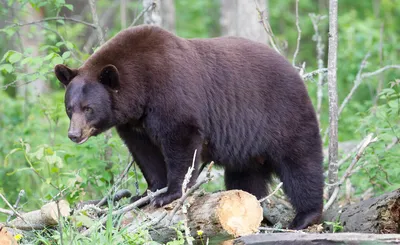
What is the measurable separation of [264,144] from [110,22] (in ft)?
57.4

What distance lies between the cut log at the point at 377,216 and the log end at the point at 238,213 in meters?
0.95

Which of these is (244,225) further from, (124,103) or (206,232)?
(124,103)

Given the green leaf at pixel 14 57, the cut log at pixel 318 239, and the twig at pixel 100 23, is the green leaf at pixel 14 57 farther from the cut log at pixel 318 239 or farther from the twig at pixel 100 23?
the cut log at pixel 318 239

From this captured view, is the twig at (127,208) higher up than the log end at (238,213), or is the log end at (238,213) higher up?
the log end at (238,213)

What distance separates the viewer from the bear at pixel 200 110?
225 inches

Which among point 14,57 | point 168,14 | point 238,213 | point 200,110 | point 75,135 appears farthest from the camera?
point 168,14

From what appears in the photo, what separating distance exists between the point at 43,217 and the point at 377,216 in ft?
8.57

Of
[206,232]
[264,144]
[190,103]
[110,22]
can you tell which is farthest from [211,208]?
[110,22]

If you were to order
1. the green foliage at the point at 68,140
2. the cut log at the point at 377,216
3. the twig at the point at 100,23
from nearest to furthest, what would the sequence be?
the cut log at the point at 377,216, the green foliage at the point at 68,140, the twig at the point at 100,23

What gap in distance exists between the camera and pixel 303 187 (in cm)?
640

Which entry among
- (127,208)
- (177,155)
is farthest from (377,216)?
(127,208)

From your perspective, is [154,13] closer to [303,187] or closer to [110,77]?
[110,77]

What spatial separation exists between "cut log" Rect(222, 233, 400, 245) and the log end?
108mm

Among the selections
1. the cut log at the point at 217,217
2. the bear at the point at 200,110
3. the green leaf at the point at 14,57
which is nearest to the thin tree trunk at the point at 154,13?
the bear at the point at 200,110
